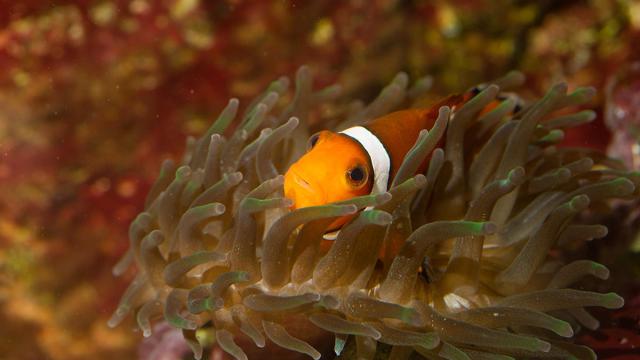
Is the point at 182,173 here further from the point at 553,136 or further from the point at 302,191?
the point at 553,136

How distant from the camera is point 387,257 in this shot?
1599 mm

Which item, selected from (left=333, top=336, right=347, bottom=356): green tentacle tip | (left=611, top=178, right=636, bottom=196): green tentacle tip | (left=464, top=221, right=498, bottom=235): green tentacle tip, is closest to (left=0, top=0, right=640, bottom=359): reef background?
(left=611, top=178, right=636, bottom=196): green tentacle tip

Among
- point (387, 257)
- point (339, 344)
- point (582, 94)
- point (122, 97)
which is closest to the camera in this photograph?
point (339, 344)

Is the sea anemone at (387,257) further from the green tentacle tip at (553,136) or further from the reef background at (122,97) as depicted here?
the reef background at (122,97)

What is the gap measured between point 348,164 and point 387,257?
268 millimetres

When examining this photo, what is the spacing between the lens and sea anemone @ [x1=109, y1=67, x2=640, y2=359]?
4.77 feet

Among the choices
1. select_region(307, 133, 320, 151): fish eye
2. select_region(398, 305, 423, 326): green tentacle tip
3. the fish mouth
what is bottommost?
select_region(398, 305, 423, 326): green tentacle tip

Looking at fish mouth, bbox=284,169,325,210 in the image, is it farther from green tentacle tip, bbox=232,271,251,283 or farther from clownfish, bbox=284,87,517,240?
green tentacle tip, bbox=232,271,251,283

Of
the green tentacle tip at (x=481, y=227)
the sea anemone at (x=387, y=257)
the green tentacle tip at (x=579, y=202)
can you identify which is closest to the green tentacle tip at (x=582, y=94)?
the sea anemone at (x=387, y=257)

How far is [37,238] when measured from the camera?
8.27 ft

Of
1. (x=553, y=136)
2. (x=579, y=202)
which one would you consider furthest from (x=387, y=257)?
(x=553, y=136)

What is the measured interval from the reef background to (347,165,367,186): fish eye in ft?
3.59

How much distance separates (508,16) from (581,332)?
1751 millimetres

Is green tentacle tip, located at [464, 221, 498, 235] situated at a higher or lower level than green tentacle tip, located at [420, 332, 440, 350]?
higher
